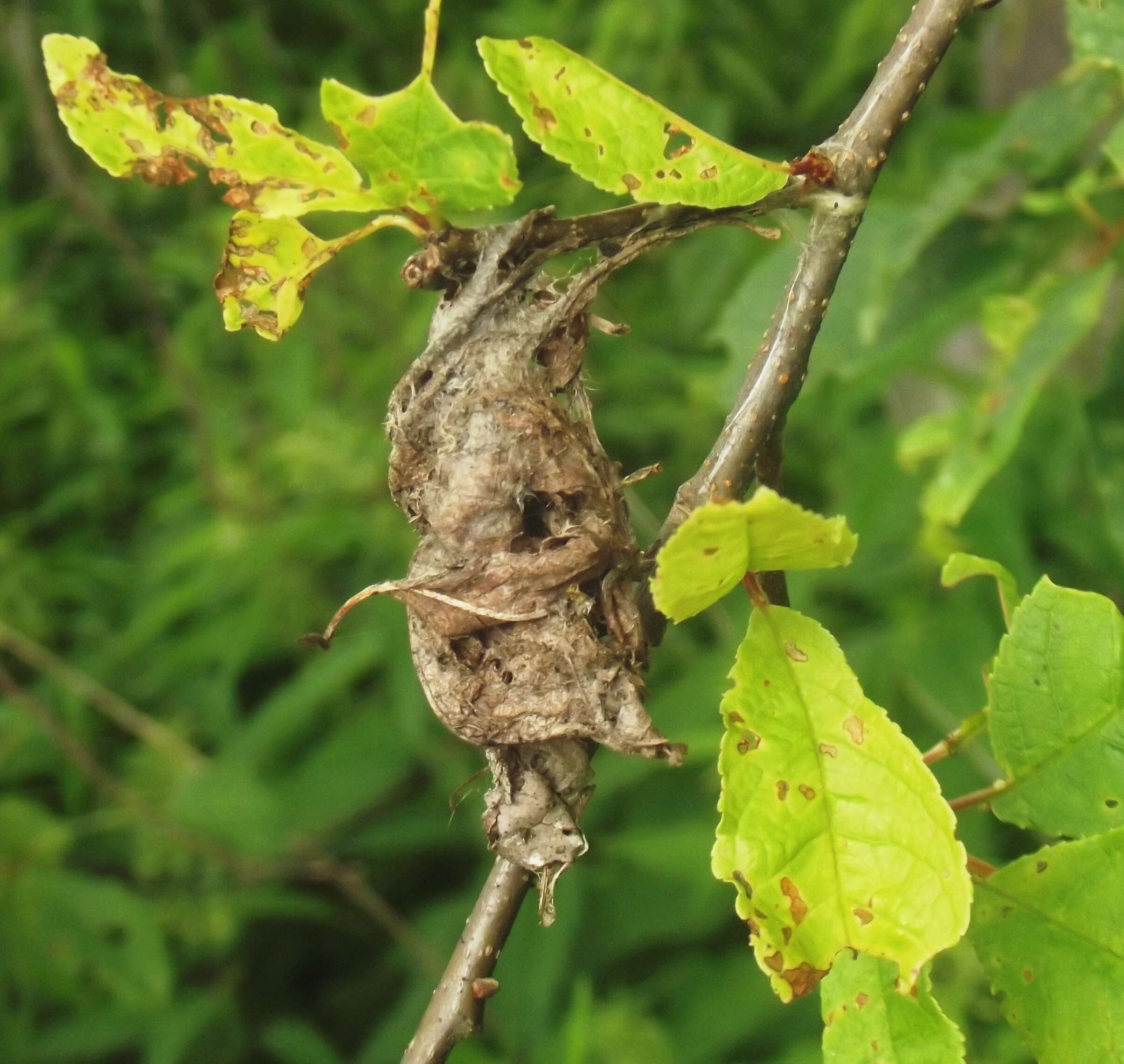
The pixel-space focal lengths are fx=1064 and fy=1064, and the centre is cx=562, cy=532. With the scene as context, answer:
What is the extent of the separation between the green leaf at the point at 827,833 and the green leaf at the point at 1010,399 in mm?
695

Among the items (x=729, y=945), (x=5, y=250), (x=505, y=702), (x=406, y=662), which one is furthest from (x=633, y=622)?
(x=5, y=250)

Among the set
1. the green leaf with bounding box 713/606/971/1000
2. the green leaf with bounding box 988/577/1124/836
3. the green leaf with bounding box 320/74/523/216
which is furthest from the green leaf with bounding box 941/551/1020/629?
the green leaf with bounding box 320/74/523/216

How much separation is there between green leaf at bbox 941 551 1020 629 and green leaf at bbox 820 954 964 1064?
0.76 ft

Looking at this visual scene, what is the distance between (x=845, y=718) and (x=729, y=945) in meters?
1.92

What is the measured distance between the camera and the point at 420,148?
0.63 meters

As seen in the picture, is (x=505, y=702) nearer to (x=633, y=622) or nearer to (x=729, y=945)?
(x=633, y=622)

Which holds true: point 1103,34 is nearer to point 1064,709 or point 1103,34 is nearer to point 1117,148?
point 1117,148

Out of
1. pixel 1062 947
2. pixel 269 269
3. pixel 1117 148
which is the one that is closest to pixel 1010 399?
pixel 1117 148

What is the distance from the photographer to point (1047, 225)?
5.17ft

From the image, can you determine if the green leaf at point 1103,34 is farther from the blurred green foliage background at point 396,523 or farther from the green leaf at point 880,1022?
the green leaf at point 880,1022

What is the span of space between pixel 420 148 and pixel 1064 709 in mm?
524

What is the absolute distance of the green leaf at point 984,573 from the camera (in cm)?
70

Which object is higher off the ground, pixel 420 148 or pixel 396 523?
pixel 420 148

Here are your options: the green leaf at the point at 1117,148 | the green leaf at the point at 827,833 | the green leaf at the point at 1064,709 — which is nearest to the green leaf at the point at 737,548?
the green leaf at the point at 827,833
